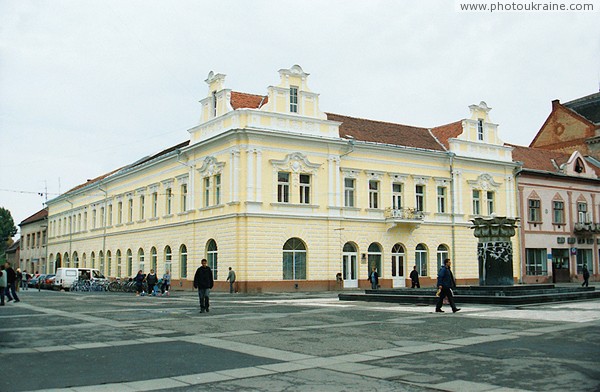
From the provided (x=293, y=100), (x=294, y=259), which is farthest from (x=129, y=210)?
(x=293, y=100)

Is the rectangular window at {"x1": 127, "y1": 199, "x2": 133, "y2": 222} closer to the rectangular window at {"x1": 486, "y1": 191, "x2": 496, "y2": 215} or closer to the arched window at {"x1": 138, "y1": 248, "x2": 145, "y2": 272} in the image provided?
the arched window at {"x1": 138, "y1": 248, "x2": 145, "y2": 272}

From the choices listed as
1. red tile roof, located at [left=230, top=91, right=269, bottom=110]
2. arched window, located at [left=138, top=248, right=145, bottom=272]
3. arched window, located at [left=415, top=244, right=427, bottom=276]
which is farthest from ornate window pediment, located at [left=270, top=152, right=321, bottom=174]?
arched window, located at [left=138, top=248, right=145, bottom=272]

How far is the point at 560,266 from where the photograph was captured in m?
55.1

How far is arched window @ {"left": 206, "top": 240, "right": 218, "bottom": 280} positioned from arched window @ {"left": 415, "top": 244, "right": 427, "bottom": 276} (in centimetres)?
1534

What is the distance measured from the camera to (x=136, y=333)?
14750 millimetres

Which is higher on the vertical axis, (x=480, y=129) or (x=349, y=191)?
(x=480, y=129)

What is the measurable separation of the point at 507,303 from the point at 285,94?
23154mm

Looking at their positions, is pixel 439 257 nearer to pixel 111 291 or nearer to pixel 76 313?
pixel 111 291

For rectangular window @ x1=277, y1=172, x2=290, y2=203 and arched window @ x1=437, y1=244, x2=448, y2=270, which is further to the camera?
arched window @ x1=437, y1=244, x2=448, y2=270

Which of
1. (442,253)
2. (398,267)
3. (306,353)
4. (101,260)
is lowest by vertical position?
(306,353)

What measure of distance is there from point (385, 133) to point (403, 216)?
23.6ft

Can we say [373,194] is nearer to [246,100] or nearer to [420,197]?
[420,197]

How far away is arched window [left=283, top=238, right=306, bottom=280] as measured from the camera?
131 ft

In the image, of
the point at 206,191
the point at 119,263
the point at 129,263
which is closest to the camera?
the point at 206,191
